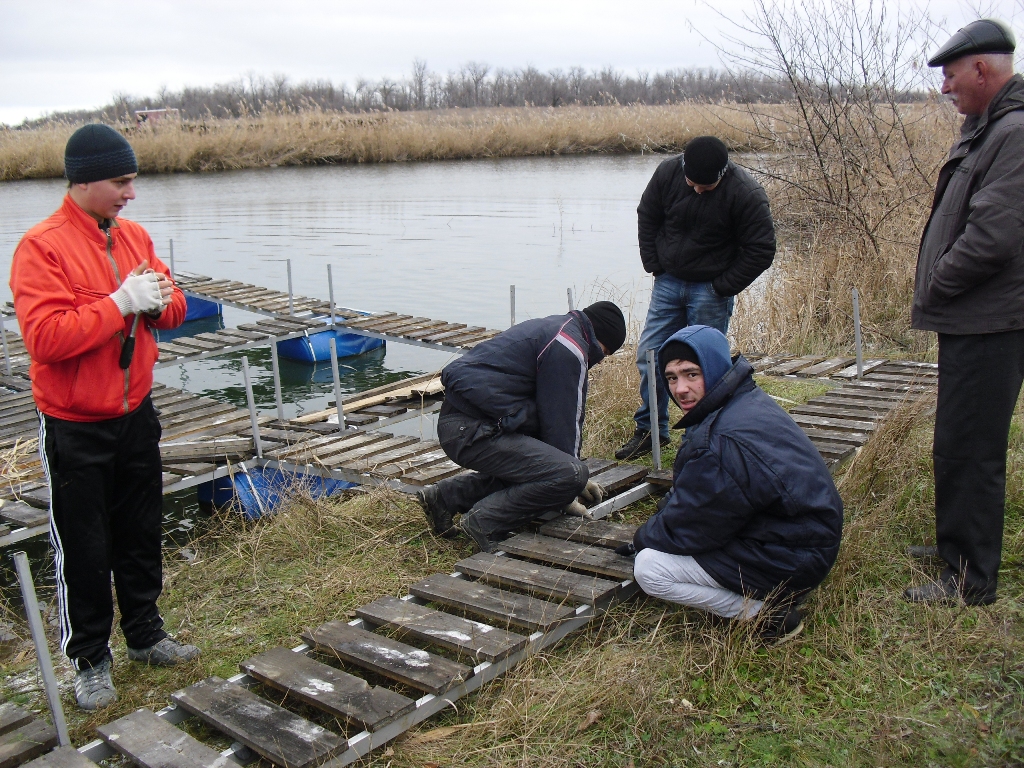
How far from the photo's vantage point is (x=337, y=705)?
105 inches

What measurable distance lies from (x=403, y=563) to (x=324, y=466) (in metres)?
1.53

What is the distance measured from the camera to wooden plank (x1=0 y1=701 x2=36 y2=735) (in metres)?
2.70

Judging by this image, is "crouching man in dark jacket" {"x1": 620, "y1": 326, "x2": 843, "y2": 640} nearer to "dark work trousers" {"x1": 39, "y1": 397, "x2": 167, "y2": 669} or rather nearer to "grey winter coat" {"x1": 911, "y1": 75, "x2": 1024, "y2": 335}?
"grey winter coat" {"x1": 911, "y1": 75, "x2": 1024, "y2": 335}

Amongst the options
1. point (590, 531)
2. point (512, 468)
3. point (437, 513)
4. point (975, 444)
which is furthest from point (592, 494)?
point (975, 444)

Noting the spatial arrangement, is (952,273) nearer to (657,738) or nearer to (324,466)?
(657,738)

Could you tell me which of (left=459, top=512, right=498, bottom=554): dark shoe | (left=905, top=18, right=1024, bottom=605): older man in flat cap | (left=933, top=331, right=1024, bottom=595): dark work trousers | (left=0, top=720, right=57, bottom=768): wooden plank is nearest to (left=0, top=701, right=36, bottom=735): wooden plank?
(left=0, top=720, right=57, bottom=768): wooden plank

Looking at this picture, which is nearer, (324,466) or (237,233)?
(324,466)

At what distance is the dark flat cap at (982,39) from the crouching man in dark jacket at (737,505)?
118 centimetres

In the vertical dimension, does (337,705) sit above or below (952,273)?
below

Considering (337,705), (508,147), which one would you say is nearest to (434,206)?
(508,147)

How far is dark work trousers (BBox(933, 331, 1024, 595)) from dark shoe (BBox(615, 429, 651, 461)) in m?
1.96

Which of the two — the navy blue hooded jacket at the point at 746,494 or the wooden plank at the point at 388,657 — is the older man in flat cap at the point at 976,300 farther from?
the wooden plank at the point at 388,657

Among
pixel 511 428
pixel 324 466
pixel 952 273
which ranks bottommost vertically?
pixel 324 466

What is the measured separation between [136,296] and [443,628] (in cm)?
144
